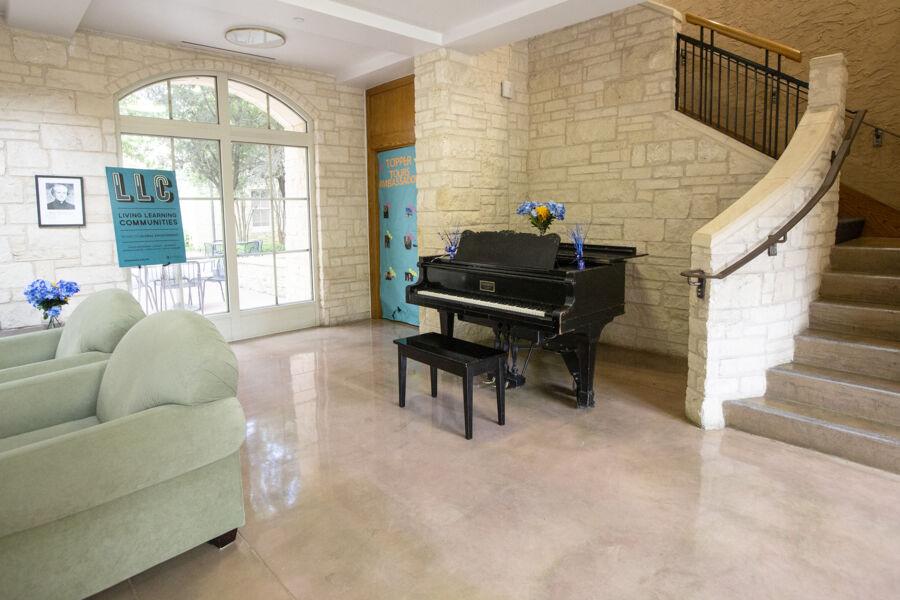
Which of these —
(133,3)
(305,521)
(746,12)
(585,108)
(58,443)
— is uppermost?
(746,12)

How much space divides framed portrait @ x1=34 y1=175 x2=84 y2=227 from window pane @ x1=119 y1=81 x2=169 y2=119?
83 cm

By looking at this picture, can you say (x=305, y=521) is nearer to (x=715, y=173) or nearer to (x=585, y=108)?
(x=715, y=173)

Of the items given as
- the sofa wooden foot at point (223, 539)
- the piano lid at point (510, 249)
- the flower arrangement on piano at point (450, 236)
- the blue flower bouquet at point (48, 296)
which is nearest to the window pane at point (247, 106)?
the flower arrangement on piano at point (450, 236)

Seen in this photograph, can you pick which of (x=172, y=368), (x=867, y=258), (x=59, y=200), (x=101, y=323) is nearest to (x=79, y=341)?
(x=101, y=323)

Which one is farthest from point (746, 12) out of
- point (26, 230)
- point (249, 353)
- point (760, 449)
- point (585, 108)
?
point (26, 230)

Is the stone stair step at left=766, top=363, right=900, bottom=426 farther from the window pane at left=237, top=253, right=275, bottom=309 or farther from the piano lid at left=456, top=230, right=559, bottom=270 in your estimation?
the window pane at left=237, top=253, right=275, bottom=309

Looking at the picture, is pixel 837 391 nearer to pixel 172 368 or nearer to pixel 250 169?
pixel 172 368

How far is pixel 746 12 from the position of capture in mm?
5738

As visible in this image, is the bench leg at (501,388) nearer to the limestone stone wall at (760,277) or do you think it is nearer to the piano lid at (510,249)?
the piano lid at (510,249)

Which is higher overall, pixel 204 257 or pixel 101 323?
Answer: pixel 204 257

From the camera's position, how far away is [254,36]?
485 centimetres

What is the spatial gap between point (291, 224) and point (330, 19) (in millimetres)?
2658

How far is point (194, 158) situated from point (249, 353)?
206 centimetres

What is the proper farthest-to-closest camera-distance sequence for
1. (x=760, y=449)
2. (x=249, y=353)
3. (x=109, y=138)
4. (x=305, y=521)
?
(x=249, y=353) → (x=109, y=138) → (x=760, y=449) → (x=305, y=521)
